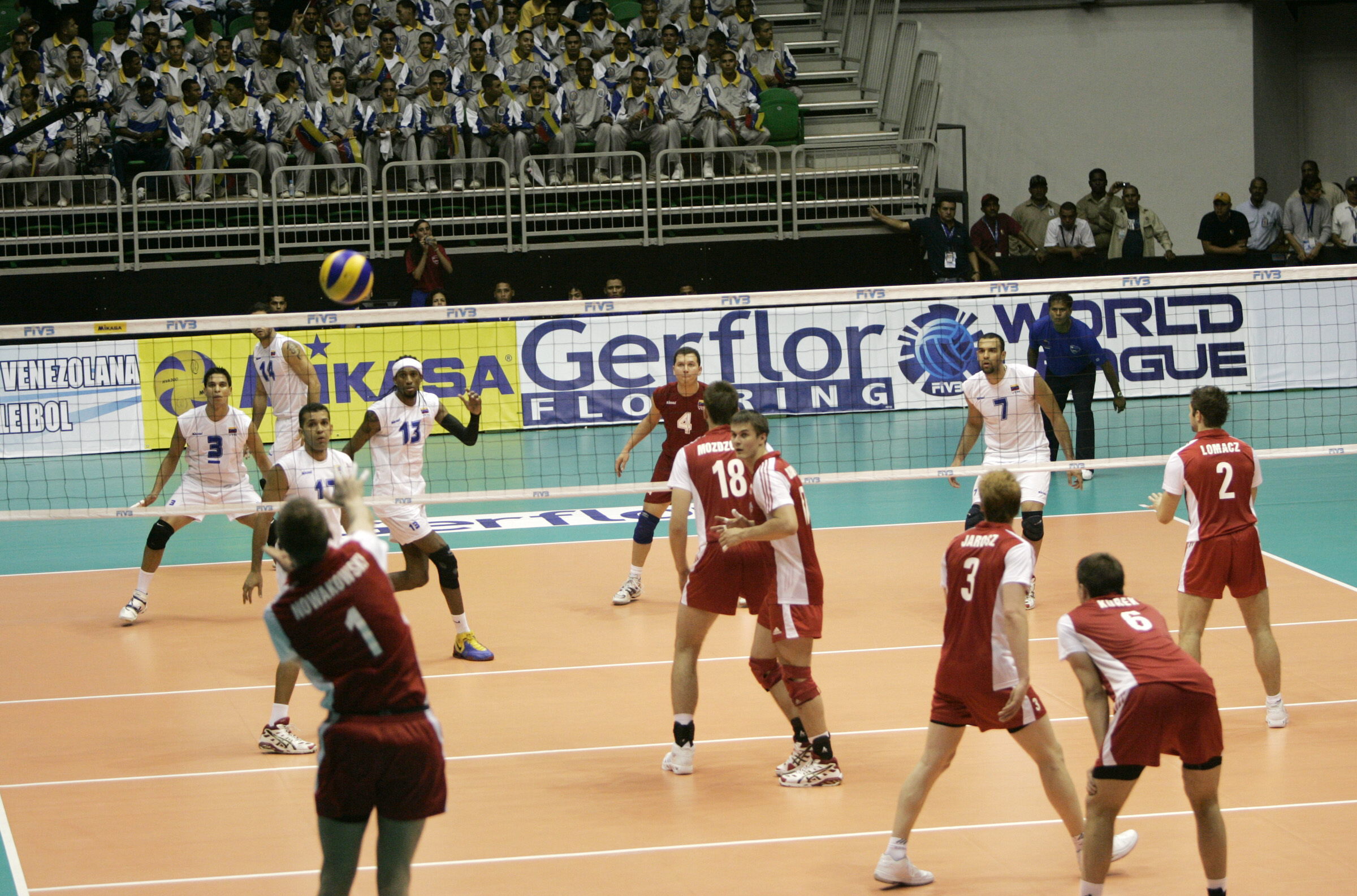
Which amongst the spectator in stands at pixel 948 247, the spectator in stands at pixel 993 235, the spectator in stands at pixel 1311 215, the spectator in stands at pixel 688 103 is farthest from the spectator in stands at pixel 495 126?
the spectator in stands at pixel 1311 215

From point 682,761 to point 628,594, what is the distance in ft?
12.5

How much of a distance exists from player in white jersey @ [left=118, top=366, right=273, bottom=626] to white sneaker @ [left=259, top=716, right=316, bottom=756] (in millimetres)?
3314

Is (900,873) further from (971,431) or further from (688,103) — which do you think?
(688,103)

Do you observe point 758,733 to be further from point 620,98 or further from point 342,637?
point 620,98

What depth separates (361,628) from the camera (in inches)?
188

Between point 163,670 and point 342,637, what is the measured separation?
5.51 m

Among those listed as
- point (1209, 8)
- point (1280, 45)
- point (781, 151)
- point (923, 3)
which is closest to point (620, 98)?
point (781, 151)

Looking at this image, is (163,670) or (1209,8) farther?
(1209,8)

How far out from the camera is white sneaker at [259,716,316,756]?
25.9 feet

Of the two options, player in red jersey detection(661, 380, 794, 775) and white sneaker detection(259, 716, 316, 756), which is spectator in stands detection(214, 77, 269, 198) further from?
player in red jersey detection(661, 380, 794, 775)

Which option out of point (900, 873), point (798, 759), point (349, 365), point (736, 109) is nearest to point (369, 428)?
point (798, 759)

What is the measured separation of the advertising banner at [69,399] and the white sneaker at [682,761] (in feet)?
44.1

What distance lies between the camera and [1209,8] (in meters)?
25.5

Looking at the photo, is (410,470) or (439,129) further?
(439,129)
